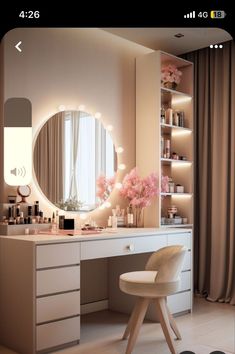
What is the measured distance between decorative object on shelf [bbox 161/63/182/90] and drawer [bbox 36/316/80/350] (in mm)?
2177

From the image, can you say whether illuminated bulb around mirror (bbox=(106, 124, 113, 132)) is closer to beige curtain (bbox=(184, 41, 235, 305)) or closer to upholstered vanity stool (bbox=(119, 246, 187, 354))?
beige curtain (bbox=(184, 41, 235, 305))

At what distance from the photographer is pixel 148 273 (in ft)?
8.42

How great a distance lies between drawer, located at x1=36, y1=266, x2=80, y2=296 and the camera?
2.31m

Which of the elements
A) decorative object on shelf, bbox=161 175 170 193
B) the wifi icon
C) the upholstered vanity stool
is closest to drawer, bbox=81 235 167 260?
the upholstered vanity stool

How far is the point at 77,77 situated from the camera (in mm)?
3240

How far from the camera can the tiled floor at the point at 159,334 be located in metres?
2.45

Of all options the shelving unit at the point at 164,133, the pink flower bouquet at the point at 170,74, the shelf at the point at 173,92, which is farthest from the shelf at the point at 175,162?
the pink flower bouquet at the point at 170,74

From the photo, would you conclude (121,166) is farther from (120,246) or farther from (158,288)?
(158,288)

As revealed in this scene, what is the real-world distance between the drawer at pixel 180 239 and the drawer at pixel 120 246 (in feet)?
0.25

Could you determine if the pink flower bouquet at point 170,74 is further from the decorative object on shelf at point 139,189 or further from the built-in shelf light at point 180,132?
the decorative object on shelf at point 139,189

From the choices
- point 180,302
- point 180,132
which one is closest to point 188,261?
point 180,302
